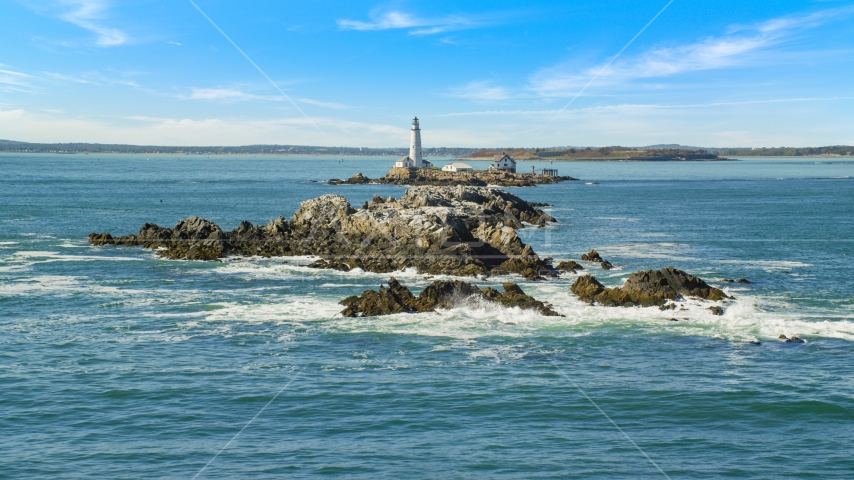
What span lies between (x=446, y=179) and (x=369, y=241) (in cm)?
8727

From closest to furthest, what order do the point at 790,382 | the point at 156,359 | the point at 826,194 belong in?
the point at 790,382
the point at 156,359
the point at 826,194

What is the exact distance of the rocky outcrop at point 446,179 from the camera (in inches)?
4937

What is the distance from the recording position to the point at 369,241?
4241cm

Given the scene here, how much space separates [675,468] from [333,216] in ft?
113

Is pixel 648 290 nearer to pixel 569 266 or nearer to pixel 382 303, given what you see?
pixel 569 266

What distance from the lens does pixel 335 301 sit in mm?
30344

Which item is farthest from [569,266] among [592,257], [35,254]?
[35,254]

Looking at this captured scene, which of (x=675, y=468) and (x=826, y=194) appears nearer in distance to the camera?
(x=675, y=468)

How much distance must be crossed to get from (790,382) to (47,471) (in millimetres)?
18388

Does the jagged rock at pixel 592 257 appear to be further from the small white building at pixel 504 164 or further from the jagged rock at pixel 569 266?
the small white building at pixel 504 164

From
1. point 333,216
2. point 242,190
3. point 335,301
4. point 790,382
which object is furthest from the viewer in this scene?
point 242,190

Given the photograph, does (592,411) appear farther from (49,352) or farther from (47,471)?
(49,352)

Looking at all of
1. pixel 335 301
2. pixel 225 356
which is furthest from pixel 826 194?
pixel 225 356

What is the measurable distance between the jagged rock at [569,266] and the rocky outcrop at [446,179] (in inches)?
3176
